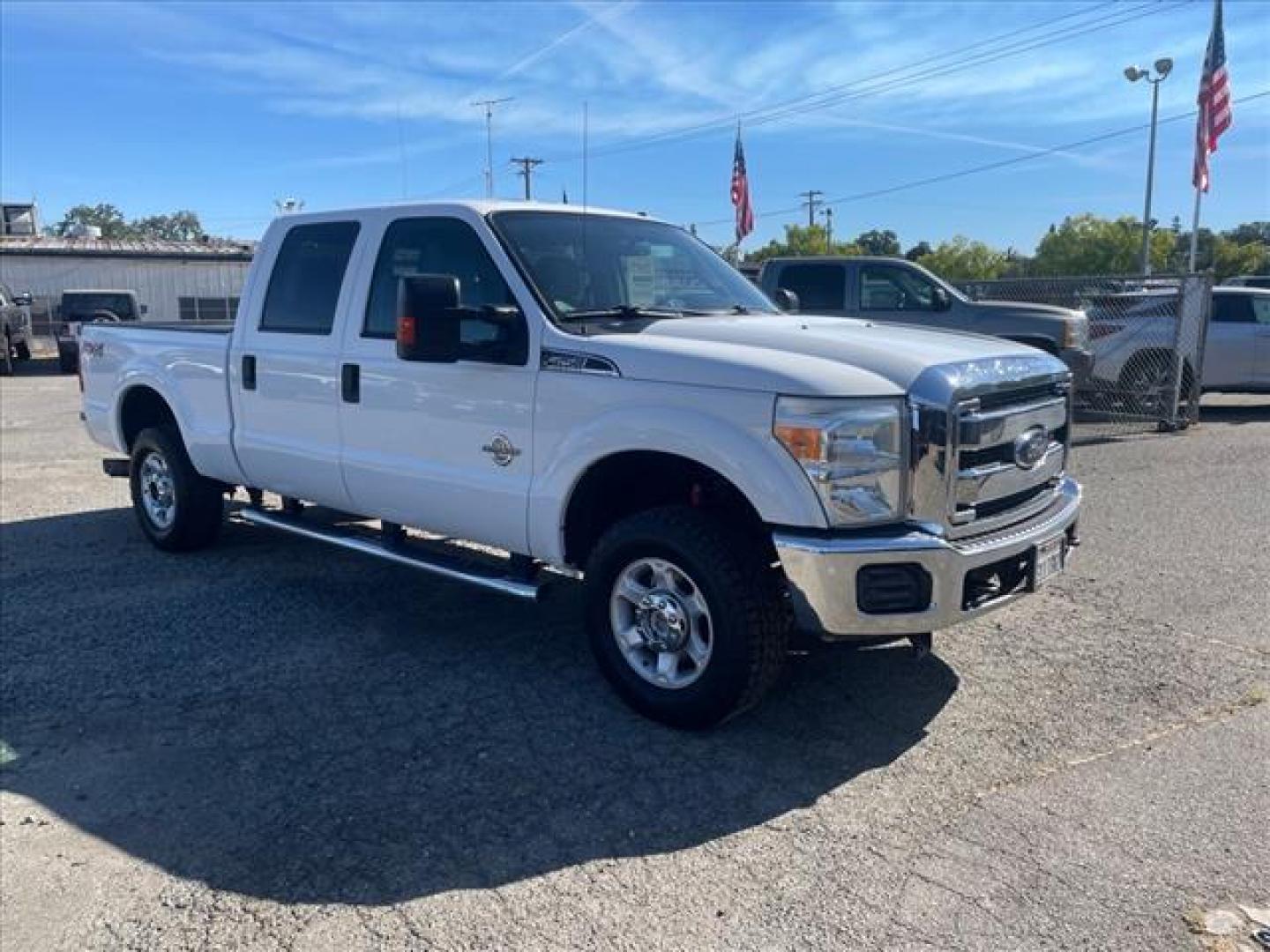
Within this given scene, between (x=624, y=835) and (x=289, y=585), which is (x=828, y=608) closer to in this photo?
(x=624, y=835)

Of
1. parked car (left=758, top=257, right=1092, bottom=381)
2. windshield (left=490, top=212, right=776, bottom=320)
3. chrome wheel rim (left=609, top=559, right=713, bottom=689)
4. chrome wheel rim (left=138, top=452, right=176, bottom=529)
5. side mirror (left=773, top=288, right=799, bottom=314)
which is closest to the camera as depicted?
chrome wheel rim (left=609, top=559, right=713, bottom=689)

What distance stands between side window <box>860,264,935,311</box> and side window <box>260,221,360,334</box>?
7926 millimetres

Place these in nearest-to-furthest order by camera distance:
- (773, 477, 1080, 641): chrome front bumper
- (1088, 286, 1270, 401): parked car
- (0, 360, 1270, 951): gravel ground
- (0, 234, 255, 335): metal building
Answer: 1. (0, 360, 1270, 951): gravel ground
2. (773, 477, 1080, 641): chrome front bumper
3. (1088, 286, 1270, 401): parked car
4. (0, 234, 255, 335): metal building

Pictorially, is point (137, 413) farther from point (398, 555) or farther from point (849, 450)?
point (849, 450)

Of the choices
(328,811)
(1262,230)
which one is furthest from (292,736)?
(1262,230)

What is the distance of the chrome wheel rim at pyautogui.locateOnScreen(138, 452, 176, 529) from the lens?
22.5 feet

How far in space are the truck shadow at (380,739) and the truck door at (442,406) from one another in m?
0.72

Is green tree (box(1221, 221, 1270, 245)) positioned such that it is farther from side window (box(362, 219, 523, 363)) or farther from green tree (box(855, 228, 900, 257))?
side window (box(362, 219, 523, 363))

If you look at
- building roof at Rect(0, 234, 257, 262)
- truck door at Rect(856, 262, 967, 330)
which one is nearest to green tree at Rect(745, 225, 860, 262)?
building roof at Rect(0, 234, 257, 262)

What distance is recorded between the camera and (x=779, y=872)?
318 cm

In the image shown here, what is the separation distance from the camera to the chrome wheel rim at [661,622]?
405 centimetres

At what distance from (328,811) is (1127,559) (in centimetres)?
528

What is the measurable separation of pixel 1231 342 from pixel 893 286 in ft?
18.2

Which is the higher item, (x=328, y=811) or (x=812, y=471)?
(x=812, y=471)
